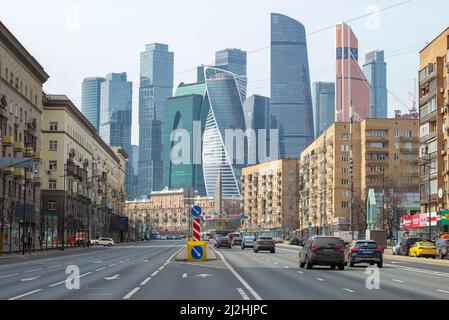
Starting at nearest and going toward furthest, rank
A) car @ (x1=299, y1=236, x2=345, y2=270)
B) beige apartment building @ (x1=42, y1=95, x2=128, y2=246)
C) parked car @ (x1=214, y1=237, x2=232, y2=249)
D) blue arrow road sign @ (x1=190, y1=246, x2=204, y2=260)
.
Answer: car @ (x1=299, y1=236, x2=345, y2=270), blue arrow road sign @ (x1=190, y1=246, x2=204, y2=260), parked car @ (x1=214, y1=237, x2=232, y2=249), beige apartment building @ (x1=42, y1=95, x2=128, y2=246)

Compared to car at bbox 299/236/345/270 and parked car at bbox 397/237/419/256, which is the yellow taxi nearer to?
parked car at bbox 397/237/419/256

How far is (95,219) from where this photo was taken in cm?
15862

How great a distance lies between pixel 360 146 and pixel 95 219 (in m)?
57.6

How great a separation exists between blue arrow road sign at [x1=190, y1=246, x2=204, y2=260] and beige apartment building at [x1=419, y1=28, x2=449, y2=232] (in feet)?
166

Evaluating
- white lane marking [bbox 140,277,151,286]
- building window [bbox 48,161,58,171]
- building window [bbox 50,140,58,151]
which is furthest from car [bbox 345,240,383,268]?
building window [bbox 50,140,58,151]

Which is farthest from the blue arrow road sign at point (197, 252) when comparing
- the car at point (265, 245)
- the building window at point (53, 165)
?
the building window at point (53, 165)

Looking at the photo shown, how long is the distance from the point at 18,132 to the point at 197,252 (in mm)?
55399

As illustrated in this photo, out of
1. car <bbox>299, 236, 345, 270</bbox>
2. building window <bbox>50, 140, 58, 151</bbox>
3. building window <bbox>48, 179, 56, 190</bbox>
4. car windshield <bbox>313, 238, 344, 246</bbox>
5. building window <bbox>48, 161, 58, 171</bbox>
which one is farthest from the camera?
building window <bbox>50, 140, 58, 151</bbox>

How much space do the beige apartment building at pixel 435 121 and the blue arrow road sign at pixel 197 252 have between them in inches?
1986

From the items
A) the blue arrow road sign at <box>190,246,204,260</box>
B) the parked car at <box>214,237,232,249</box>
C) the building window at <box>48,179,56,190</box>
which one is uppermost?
the building window at <box>48,179,56,190</box>

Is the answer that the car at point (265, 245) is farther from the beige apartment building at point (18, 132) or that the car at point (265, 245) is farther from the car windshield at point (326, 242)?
the car windshield at point (326, 242)

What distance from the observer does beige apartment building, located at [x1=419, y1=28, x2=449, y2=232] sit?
306 ft
